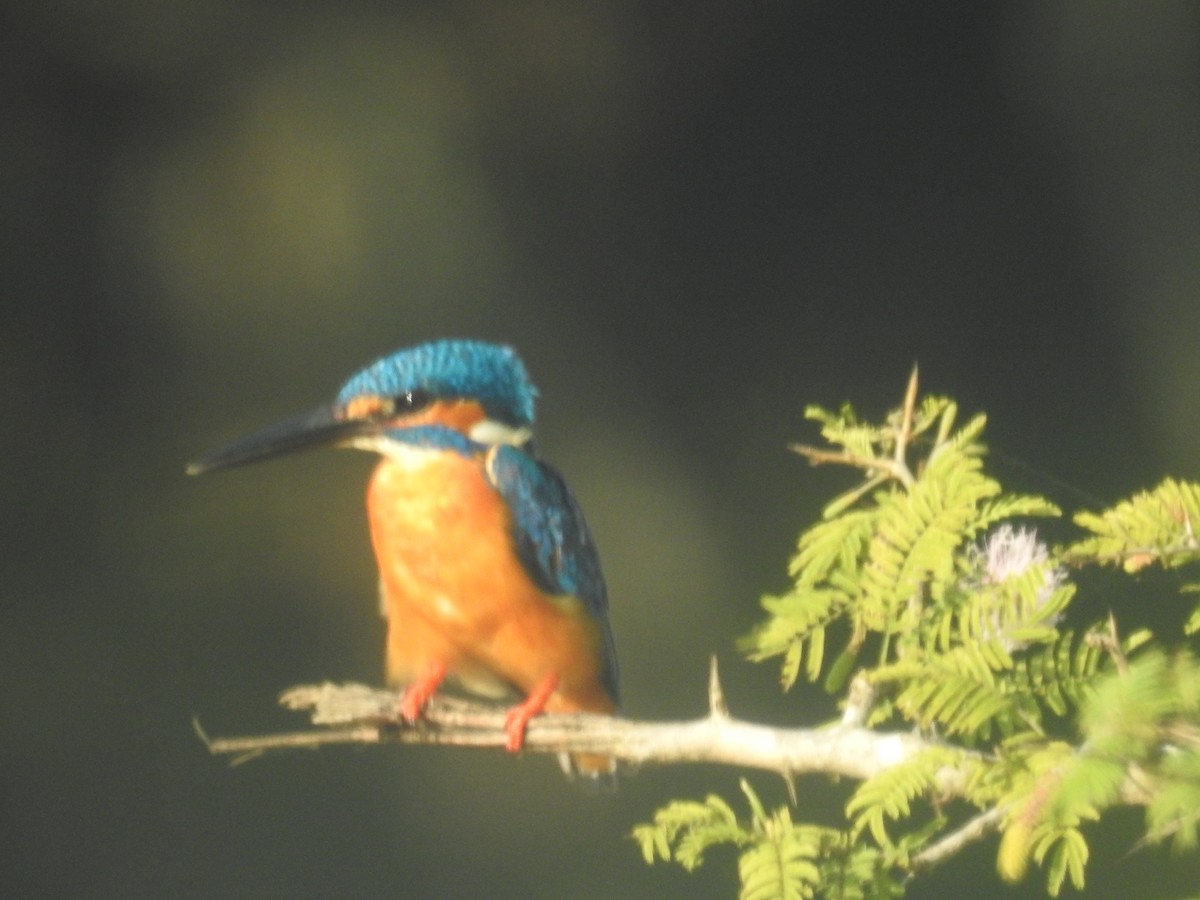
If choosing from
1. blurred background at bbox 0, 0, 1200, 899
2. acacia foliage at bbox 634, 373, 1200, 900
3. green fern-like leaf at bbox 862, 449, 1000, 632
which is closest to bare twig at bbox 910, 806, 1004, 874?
acacia foliage at bbox 634, 373, 1200, 900

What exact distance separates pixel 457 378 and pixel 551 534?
146 mm

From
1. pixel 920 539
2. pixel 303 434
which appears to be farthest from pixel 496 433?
pixel 920 539

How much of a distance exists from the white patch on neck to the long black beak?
78mm

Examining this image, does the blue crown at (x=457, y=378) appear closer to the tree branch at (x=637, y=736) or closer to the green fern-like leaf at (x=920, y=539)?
the tree branch at (x=637, y=736)

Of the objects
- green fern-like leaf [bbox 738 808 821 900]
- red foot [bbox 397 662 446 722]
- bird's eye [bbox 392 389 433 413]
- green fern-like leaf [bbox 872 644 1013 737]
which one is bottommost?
green fern-like leaf [bbox 738 808 821 900]

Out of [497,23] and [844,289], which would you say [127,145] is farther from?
[844,289]

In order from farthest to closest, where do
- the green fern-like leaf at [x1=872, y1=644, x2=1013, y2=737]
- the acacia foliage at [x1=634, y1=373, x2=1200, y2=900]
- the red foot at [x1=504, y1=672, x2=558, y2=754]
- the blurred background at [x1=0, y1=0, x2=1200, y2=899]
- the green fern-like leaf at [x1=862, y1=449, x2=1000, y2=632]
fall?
the blurred background at [x1=0, y1=0, x2=1200, y2=899] < the red foot at [x1=504, y1=672, x2=558, y2=754] < the green fern-like leaf at [x1=862, y1=449, x2=1000, y2=632] < the green fern-like leaf at [x1=872, y1=644, x2=1013, y2=737] < the acacia foliage at [x1=634, y1=373, x2=1200, y2=900]

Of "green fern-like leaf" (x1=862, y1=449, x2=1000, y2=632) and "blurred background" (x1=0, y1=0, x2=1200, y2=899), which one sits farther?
"blurred background" (x1=0, y1=0, x2=1200, y2=899)

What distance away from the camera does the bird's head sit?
1046 mm

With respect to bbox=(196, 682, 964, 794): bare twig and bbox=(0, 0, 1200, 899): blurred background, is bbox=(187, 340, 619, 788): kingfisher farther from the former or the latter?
bbox=(0, 0, 1200, 899): blurred background

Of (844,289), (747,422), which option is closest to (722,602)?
(747,422)

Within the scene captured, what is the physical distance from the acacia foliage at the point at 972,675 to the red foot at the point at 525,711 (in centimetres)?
15

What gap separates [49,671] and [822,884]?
2.66 feet

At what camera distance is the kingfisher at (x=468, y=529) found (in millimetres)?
1049
